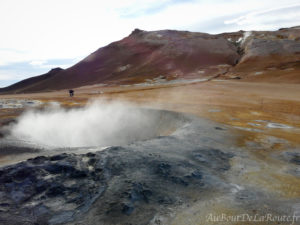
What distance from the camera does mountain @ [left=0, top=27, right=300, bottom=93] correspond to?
1964 inches

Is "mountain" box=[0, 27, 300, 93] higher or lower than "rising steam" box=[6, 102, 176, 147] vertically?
higher

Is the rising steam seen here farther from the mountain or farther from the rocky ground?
the mountain

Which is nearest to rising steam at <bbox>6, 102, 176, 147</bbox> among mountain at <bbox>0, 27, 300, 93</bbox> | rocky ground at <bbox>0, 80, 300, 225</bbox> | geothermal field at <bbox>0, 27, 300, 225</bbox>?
geothermal field at <bbox>0, 27, 300, 225</bbox>

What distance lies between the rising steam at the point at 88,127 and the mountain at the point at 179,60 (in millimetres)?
32164

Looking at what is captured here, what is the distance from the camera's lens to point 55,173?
274 inches

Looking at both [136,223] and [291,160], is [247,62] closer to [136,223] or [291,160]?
[291,160]

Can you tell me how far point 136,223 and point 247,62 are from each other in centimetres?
5424

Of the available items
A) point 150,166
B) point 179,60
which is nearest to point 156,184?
point 150,166

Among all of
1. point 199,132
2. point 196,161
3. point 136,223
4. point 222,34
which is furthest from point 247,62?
point 136,223

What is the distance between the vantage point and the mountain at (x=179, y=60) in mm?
49875

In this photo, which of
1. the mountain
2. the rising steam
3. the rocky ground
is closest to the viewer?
the rocky ground

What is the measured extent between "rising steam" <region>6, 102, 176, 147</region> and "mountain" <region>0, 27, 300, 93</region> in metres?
32.2

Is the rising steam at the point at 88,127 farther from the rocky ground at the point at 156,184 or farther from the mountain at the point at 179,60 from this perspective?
the mountain at the point at 179,60

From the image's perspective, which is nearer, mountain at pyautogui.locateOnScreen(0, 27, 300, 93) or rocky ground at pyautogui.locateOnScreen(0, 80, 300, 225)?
rocky ground at pyautogui.locateOnScreen(0, 80, 300, 225)
